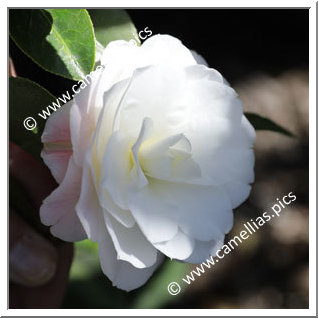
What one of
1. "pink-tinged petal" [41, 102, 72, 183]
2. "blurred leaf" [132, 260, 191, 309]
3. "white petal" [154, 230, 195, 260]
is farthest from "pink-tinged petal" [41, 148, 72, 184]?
"blurred leaf" [132, 260, 191, 309]

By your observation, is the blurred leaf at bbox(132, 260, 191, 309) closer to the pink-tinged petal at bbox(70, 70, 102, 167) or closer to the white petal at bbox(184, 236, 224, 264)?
the white petal at bbox(184, 236, 224, 264)

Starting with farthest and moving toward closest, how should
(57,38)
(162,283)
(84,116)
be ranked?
(162,283), (57,38), (84,116)

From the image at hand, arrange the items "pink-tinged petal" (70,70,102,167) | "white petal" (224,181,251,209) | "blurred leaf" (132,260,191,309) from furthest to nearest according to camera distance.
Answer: "blurred leaf" (132,260,191,309), "white petal" (224,181,251,209), "pink-tinged petal" (70,70,102,167)

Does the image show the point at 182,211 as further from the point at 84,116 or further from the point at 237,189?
the point at 84,116

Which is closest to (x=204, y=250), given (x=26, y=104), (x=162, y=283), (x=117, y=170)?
(x=117, y=170)

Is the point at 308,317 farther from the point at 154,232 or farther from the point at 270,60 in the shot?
the point at 270,60

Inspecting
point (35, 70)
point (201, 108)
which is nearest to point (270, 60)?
point (35, 70)
